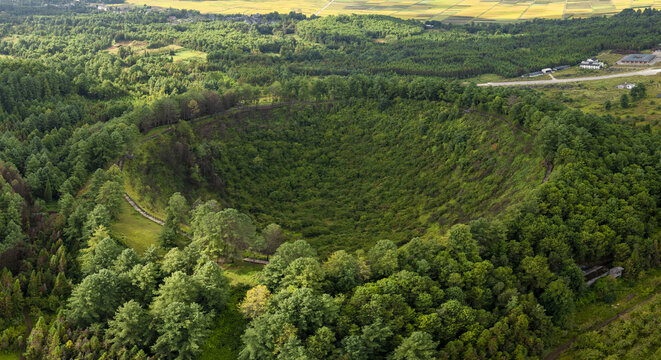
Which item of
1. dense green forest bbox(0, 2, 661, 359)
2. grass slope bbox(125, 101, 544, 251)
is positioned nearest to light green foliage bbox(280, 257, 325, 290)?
dense green forest bbox(0, 2, 661, 359)

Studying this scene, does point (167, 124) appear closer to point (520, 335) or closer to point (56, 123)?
point (56, 123)

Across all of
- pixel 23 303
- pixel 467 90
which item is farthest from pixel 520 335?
pixel 467 90

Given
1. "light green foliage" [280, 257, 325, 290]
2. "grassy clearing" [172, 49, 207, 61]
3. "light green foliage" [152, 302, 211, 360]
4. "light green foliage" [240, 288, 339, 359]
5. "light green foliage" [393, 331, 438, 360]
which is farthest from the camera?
"grassy clearing" [172, 49, 207, 61]

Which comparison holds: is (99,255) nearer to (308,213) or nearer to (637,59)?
(308,213)

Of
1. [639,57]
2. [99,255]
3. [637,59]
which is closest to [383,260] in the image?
[99,255]

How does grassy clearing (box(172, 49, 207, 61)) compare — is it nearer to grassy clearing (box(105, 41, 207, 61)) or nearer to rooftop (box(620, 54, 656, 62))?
grassy clearing (box(105, 41, 207, 61))
